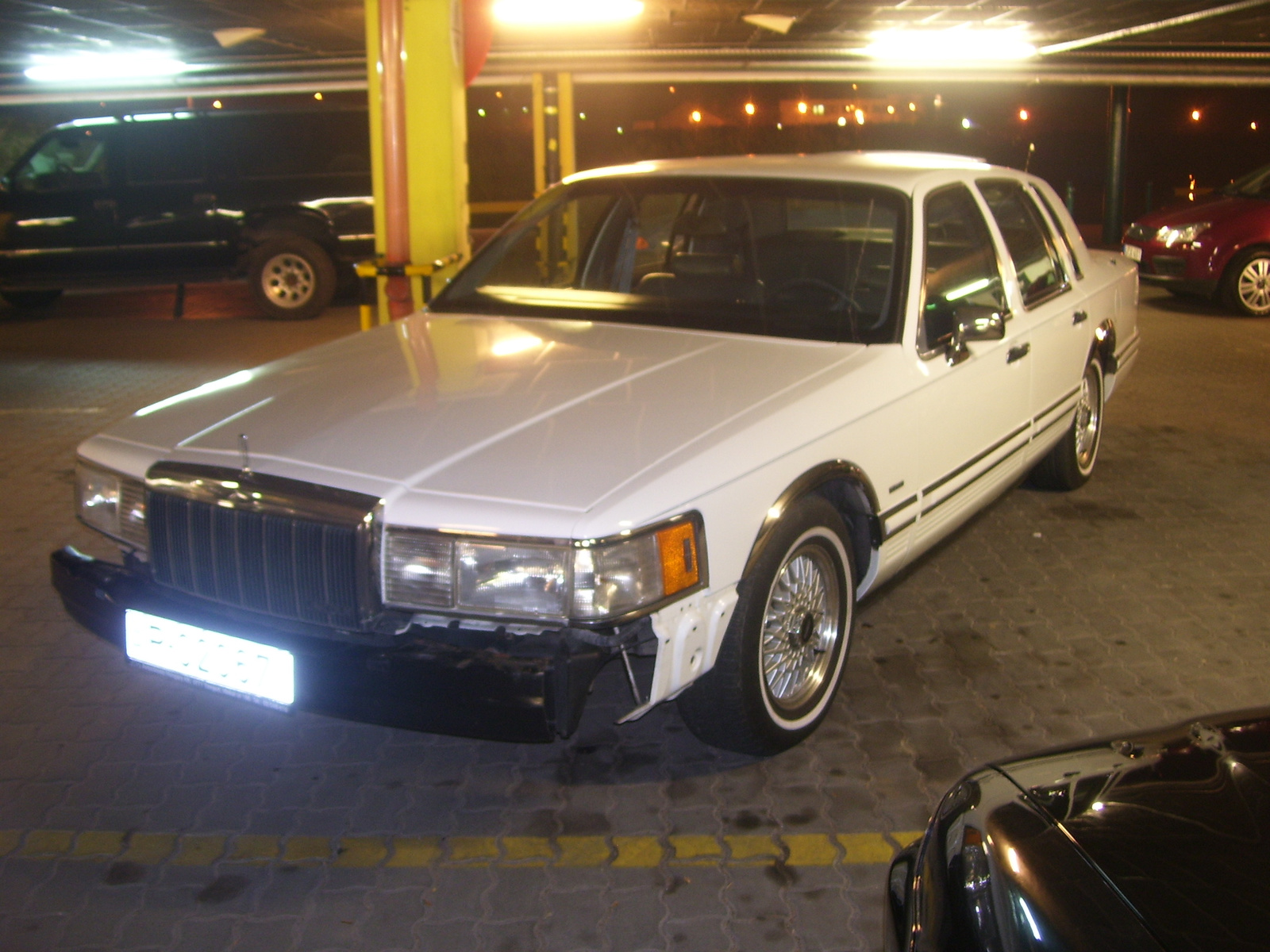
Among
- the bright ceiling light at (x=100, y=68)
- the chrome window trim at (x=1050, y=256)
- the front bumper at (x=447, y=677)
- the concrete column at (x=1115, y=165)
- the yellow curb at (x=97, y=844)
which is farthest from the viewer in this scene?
the concrete column at (x=1115, y=165)

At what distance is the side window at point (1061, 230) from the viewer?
5.37 m

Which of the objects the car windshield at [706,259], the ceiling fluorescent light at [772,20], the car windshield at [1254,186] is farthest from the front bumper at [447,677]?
the car windshield at [1254,186]

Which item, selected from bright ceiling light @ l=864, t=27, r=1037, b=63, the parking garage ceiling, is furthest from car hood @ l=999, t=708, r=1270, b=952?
bright ceiling light @ l=864, t=27, r=1037, b=63

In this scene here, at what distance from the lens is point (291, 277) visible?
11.9 meters

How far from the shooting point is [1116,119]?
16.4m

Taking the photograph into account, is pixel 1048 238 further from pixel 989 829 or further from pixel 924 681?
pixel 989 829

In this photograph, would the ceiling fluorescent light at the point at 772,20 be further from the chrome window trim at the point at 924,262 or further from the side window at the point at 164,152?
the chrome window trim at the point at 924,262

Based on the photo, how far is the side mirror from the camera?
385 centimetres

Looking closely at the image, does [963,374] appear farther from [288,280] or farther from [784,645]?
[288,280]

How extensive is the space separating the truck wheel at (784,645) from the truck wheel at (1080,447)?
2.41m

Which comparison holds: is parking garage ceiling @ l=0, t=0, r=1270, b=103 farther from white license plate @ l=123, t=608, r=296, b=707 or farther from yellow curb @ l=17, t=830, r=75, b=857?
yellow curb @ l=17, t=830, r=75, b=857

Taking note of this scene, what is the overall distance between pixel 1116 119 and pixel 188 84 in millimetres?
12239

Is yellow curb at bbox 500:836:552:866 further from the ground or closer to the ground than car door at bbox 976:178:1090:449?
closer to the ground

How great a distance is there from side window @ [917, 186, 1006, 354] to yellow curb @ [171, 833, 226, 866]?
8.35ft
